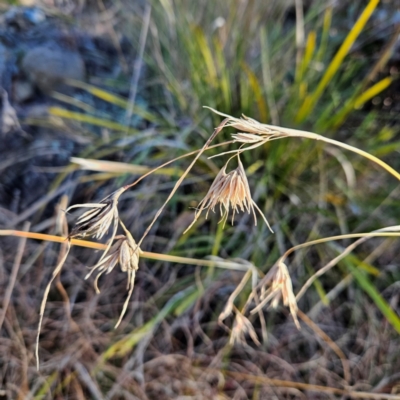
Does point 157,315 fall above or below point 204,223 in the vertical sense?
below

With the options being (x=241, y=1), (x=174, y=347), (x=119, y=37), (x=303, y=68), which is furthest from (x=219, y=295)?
(x=119, y=37)

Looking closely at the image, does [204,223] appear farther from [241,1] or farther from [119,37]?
[119,37]

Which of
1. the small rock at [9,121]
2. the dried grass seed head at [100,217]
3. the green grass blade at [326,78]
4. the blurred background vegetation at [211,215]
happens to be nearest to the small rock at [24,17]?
the blurred background vegetation at [211,215]

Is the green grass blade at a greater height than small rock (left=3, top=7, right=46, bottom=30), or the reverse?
the green grass blade

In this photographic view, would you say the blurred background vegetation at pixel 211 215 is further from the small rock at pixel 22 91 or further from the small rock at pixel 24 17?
the small rock at pixel 24 17

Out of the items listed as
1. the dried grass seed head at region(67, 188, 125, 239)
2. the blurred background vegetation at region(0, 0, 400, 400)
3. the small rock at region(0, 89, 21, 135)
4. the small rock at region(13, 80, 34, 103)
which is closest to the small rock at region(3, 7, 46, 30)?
the blurred background vegetation at region(0, 0, 400, 400)

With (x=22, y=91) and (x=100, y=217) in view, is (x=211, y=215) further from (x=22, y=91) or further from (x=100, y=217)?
(x=22, y=91)

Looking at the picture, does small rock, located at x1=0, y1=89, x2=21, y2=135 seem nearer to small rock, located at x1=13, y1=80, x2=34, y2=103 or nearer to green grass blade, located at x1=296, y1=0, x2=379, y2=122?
small rock, located at x1=13, y1=80, x2=34, y2=103

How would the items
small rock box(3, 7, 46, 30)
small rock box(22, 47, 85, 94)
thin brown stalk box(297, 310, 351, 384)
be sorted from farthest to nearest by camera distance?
small rock box(3, 7, 46, 30)
small rock box(22, 47, 85, 94)
thin brown stalk box(297, 310, 351, 384)

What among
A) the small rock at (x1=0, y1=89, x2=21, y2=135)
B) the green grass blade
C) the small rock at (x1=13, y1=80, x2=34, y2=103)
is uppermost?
the green grass blade
